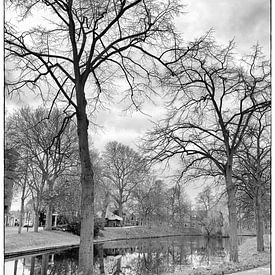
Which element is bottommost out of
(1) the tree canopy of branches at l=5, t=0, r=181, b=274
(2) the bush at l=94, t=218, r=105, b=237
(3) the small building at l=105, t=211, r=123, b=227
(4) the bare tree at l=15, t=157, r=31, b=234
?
(3) the small building at l=105, t=211, r=123, b=227

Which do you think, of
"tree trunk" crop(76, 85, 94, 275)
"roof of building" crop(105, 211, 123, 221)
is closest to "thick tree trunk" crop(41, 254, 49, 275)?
"tree trunk" crop(76, 85, 94, 275)

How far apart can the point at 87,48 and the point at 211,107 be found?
116 inches

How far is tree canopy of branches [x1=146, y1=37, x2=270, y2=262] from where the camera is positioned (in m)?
5.84

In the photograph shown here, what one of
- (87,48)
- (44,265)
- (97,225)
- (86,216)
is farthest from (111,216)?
(86,216)

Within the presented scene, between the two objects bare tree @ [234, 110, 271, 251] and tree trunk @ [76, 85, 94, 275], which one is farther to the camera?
bare tree @ [234, 110, 271, 251]

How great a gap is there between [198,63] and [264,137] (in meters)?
2.39

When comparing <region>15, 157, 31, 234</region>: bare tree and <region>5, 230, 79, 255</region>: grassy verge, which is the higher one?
<region>15, 157, 31, 234</region>: bare tree

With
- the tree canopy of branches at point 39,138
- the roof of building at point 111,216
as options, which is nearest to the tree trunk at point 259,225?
the tree canopy of branches at point 39,138

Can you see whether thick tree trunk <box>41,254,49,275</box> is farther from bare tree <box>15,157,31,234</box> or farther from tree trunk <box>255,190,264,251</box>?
tree trunk <box>255,190,264,251</box>

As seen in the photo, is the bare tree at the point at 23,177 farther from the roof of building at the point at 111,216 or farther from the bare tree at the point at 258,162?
the roof of building at the point at 111,216

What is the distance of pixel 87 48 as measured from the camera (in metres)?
4.90

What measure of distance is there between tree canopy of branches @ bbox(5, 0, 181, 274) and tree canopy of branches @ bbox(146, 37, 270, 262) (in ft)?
2.79

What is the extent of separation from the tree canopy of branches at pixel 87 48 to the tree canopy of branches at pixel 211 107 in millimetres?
849

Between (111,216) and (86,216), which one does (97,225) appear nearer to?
(111,216)
